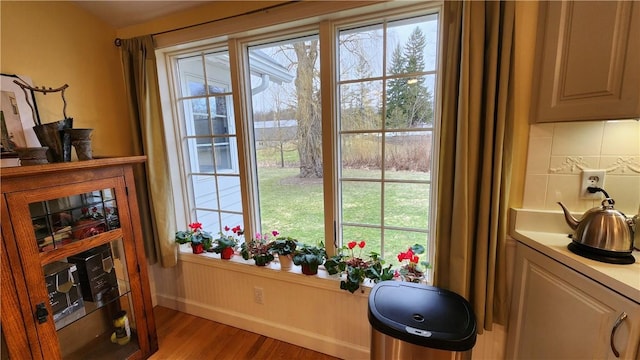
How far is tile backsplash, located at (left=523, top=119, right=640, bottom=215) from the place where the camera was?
109 cm

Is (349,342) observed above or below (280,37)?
below

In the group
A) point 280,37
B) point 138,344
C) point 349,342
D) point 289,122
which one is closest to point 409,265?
point 349,342

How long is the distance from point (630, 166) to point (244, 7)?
6.88ft

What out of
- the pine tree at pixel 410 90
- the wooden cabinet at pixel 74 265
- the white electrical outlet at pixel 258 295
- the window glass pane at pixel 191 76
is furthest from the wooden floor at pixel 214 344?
the window glass pane at pixel 191 76

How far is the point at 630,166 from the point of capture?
1087 millimetres

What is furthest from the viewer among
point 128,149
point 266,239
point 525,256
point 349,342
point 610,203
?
point 128,149

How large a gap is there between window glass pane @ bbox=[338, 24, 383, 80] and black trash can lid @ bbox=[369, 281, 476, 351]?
46.7 inches

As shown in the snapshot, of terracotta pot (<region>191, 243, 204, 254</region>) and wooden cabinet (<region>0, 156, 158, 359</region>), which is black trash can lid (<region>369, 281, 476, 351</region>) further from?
wooden cabinet (<region>0, 156, 158, 359</region>)

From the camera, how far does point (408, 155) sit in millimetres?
1450

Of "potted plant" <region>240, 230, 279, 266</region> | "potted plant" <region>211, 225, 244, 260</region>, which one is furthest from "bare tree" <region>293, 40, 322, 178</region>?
"potted plant" <region>211, 225, 244, 260</region>

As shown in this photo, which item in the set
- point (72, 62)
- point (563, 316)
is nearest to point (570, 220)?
point (563, 316)

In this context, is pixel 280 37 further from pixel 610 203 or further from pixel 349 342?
pixel 349 342

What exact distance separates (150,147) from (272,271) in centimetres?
125

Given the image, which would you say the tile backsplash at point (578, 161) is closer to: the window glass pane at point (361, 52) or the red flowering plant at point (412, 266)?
the red flowering plant at point (412, 266)
